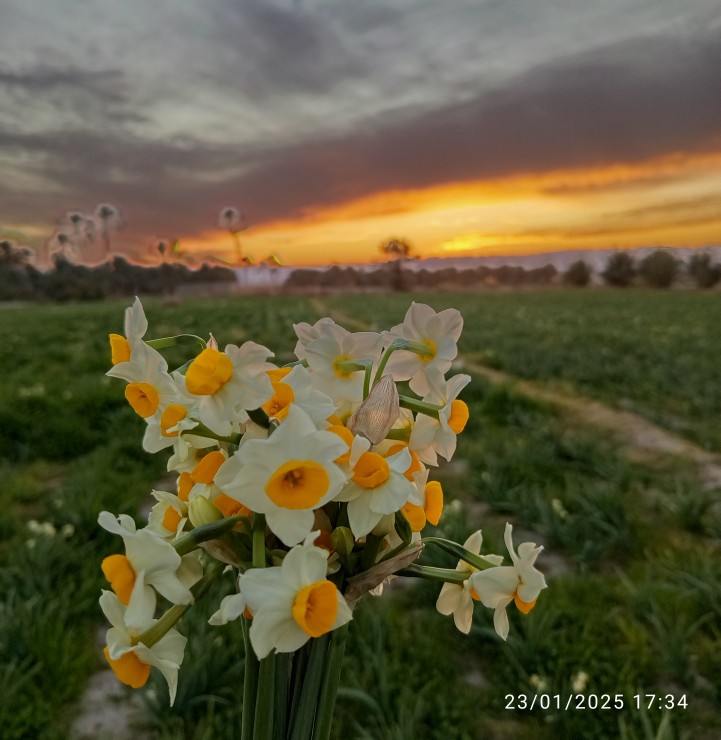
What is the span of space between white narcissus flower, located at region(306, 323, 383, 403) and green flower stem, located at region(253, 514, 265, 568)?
0.22 meters

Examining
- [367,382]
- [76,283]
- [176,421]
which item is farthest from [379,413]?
[76,283]

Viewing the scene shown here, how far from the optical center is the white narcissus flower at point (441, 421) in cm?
87

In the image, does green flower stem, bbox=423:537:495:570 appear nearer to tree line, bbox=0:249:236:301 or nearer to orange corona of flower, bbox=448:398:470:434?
orange corona of flower, bbox=448:398:470:434

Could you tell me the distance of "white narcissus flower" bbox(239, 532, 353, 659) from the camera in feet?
2.20

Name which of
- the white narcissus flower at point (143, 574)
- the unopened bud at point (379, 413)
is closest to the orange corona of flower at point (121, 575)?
the white narcissus flower at point (143, 574)

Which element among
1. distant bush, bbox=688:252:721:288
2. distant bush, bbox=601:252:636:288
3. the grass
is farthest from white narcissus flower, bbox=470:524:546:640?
distant bush, bbox=601:252:636:288

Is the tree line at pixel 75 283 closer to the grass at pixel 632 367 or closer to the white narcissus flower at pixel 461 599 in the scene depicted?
the grass at pixel 632 367

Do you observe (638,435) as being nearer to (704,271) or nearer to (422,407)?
(422,407)

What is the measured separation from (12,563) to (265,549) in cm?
285

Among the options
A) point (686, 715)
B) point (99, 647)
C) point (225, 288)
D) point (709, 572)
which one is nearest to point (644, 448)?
point (709, 572)

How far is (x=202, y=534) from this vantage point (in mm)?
728

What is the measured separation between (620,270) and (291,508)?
70934 millimetres

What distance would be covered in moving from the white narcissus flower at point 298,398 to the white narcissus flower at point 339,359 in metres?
0.02

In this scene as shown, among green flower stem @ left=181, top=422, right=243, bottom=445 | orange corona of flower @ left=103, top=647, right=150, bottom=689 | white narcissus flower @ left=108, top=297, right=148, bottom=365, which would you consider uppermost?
white narcissus flower @ left=108, top=297, right=148, bottom=365
